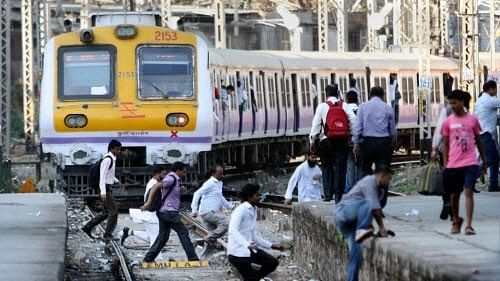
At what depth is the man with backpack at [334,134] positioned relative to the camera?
17938mm

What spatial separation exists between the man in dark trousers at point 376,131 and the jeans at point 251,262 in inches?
99.1

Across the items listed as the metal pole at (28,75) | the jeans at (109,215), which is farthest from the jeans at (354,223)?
the metal pole at (28,75)

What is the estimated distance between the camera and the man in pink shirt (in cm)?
1358

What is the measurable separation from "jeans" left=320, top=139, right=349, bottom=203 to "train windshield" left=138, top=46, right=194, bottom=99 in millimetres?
7638

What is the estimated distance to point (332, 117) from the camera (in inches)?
706

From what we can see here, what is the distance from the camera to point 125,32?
26.3 m

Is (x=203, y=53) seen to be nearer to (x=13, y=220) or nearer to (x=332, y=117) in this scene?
(x=13, y=220)

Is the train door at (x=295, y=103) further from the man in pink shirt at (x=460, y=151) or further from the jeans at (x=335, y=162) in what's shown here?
the man in pink shirt at (x=460, y=151)

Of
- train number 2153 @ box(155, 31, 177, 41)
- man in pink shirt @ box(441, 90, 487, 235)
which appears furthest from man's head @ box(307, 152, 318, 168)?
train number 2153 @ box(155, 31, 177, 41)

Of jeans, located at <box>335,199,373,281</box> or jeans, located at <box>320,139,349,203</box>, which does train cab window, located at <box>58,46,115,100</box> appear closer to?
jeans, located at <box>320,139,349,203</box>

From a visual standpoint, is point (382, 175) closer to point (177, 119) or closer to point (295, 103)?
point (177, 119)

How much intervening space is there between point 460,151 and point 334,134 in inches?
175

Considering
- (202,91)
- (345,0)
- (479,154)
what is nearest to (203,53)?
(202,91)

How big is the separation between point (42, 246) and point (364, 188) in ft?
14.8
